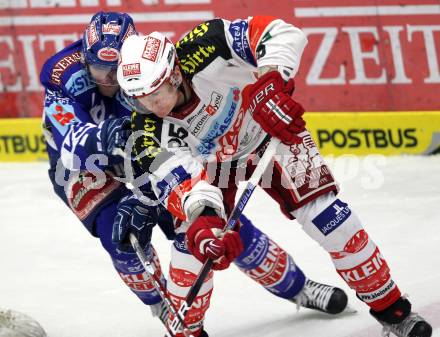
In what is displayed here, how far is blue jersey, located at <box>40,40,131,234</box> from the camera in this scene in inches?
179

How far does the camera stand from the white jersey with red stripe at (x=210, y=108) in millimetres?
3947

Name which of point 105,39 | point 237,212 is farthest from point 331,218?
point 105,39

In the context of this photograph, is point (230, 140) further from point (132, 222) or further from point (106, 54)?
point (106, 54)

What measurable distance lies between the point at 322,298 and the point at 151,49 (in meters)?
1.41

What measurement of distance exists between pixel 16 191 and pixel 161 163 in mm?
3558

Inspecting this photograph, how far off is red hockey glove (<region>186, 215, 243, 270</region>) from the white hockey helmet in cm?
51

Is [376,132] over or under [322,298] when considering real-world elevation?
under

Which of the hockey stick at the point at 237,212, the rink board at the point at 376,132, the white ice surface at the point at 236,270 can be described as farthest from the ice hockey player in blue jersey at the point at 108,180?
the rink board at the point at 376,132

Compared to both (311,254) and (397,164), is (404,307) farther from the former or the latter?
(397,164)

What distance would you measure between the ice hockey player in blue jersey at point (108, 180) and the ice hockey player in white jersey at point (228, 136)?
1.36 feet

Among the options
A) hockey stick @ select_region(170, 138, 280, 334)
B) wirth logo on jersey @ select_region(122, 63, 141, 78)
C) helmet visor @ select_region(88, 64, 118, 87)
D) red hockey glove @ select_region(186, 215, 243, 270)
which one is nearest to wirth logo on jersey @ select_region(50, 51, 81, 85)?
helmet visor @ select_region(88, 64, 118, 87)

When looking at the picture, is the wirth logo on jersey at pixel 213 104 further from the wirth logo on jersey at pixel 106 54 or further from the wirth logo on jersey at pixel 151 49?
the wirth logo on jersey at pixel 106 54

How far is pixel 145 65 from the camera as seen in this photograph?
3.90 meters

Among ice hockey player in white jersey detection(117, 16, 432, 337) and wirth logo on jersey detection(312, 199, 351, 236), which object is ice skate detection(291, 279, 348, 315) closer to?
ice hockey player in white jersey detection(117, 16, 432, 337)
